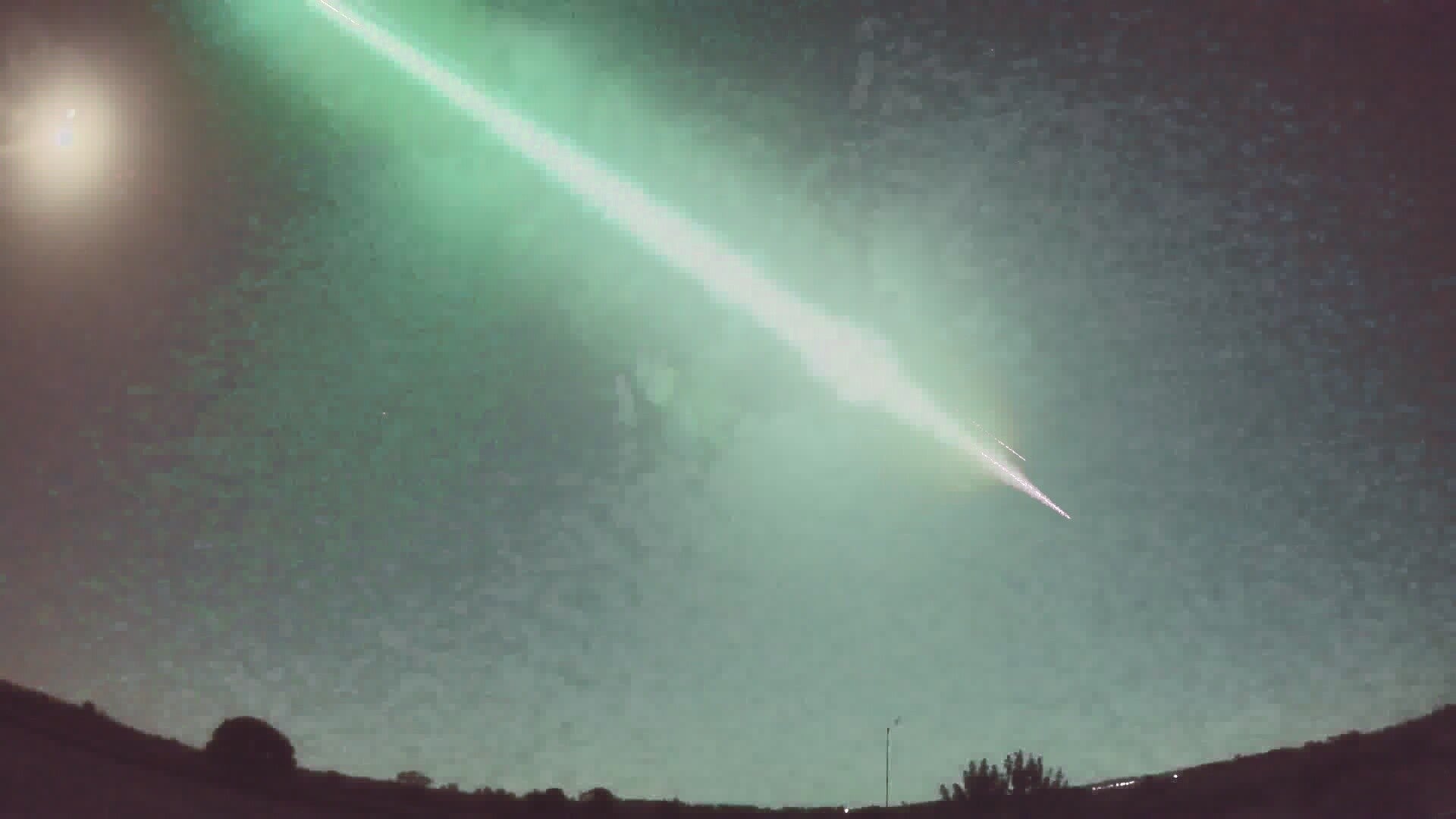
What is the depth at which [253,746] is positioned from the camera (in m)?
43.9

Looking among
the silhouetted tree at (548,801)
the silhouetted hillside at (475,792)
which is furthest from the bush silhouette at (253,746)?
the silhouetted tree at (548,801)

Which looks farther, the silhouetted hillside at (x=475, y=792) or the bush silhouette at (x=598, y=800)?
the bush silhouette at (x=598, y=800)

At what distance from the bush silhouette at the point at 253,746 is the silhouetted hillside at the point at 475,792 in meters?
2.09

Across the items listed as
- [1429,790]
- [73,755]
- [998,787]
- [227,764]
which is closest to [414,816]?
[227,764]

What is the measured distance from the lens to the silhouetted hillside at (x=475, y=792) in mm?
19969

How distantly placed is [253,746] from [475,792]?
Result: 11.7 m

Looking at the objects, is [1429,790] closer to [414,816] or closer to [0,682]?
[414,816]

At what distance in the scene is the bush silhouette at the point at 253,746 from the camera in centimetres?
4116

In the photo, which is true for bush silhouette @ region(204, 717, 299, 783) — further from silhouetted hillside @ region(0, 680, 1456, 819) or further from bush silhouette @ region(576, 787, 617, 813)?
bush silhouette @ region(576, 787, 617, 813)

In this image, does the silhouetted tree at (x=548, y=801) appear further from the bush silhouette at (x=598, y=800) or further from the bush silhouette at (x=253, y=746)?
the bush silhouette at (x=253, y=746)

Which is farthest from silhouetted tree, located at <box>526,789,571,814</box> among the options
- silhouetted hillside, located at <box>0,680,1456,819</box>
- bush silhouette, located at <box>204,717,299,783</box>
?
bush silhouette, located at <box>204,717,299,783</box>

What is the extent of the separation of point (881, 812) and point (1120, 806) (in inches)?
729

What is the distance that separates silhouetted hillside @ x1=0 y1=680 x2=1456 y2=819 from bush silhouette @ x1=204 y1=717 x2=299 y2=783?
2.09 m

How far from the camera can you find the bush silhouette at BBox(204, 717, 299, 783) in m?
41.2
